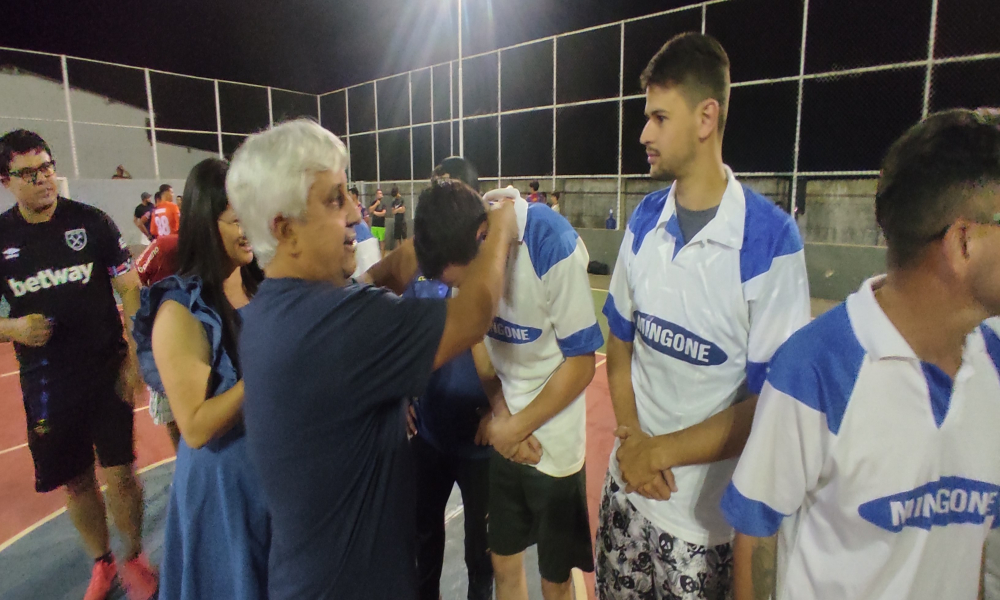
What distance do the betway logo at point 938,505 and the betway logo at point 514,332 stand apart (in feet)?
Result: 3.56

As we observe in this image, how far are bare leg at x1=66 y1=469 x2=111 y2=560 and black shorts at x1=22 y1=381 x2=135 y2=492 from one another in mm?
58

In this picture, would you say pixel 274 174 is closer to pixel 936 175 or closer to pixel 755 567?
pixel 936 175

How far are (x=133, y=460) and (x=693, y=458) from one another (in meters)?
2.83

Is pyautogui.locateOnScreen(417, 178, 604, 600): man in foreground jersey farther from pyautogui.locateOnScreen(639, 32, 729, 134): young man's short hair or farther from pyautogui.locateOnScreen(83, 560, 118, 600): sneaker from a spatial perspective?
pyautogui.locateOnScreen(83, 560, 118, 600): sneaker

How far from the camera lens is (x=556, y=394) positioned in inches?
72.7

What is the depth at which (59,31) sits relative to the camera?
15.3 m

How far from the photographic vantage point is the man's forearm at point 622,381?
1.72m

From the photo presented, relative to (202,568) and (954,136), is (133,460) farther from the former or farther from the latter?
(954,136)

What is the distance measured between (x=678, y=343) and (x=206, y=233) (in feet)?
5.29

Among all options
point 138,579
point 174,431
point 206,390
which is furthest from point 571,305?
point 138,579

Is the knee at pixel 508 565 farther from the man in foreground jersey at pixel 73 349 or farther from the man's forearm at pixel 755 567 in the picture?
the man in foreground jersey at pixel 73 349

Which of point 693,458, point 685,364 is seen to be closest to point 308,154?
point 685,364

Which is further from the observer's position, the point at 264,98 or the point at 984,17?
the point at 264,98

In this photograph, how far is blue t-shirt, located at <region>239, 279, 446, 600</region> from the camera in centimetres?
111
